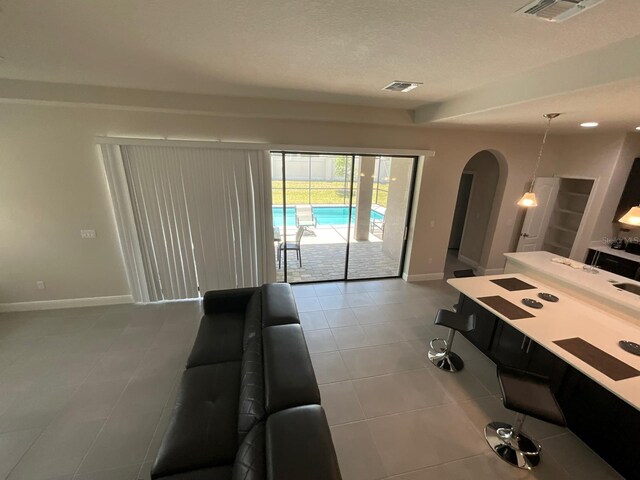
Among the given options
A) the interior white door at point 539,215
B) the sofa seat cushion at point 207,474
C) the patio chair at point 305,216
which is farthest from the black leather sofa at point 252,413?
the interior white door at point 539,215

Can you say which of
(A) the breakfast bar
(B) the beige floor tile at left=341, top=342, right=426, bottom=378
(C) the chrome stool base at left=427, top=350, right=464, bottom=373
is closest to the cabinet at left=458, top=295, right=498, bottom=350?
(A) the breakfast bar

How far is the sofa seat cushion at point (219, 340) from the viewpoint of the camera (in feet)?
7.77

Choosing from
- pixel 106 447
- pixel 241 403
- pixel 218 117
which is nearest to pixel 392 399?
pixel 241 403

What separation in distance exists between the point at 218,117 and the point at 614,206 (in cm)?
A: 662

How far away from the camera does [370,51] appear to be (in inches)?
71.8

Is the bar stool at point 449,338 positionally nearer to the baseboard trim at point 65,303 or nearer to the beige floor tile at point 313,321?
the beige floor tile at point 313,321

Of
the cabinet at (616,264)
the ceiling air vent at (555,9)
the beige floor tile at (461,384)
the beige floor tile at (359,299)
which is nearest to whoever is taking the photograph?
the ceiling air vent at (555,9)

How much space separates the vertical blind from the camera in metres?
3.54

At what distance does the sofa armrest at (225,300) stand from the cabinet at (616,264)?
228 inches

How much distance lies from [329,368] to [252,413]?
1.41 meters

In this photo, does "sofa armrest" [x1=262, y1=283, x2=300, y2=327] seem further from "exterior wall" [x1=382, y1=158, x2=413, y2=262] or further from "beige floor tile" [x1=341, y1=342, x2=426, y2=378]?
"exterior wall" [x1=382, y1=158, x2=413, y2=262]

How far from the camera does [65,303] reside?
3.86 meters

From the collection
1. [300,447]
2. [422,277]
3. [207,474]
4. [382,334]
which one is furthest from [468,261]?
[207,474]

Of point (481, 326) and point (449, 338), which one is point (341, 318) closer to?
point (449, 338)
